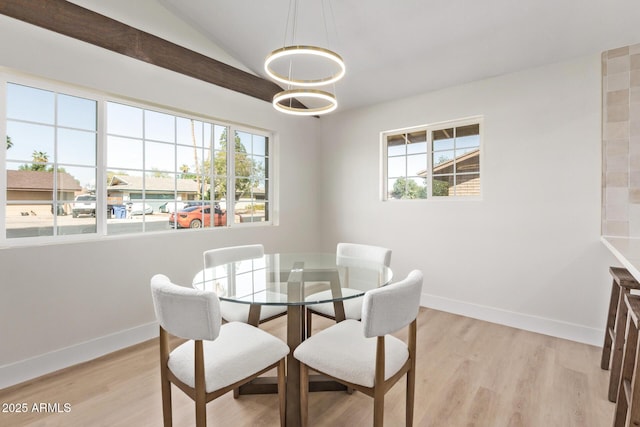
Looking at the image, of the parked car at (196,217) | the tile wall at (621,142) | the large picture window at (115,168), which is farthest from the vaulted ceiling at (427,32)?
the parked car at (196,217)

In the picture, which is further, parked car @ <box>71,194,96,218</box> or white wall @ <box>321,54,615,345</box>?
white wall @ <box>321,54,615,345</box>

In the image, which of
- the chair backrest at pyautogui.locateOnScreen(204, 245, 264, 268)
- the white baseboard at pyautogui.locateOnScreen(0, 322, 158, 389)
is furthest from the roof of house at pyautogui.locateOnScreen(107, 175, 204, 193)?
the white baseboard at pyautogui.locateOnScreen(0, 322, 158, 389)

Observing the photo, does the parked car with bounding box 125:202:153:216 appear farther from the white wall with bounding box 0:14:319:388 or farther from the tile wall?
the tile wall

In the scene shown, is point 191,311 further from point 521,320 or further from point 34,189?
point 521,320

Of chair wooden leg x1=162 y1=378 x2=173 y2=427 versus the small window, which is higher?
the small window

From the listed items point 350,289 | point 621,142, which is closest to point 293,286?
point 350,289

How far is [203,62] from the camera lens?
10.3 feet

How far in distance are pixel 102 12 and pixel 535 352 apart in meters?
4.39

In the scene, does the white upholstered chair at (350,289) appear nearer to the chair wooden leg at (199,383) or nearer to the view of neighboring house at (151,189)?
the chair wooden leg at (199,383)

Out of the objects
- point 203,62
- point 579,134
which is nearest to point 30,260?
point 203,62

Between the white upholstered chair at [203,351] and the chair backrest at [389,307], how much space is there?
0.53 m

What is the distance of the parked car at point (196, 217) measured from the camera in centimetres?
313

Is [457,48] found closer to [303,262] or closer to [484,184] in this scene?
[484,184]

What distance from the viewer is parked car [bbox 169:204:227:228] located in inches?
123
